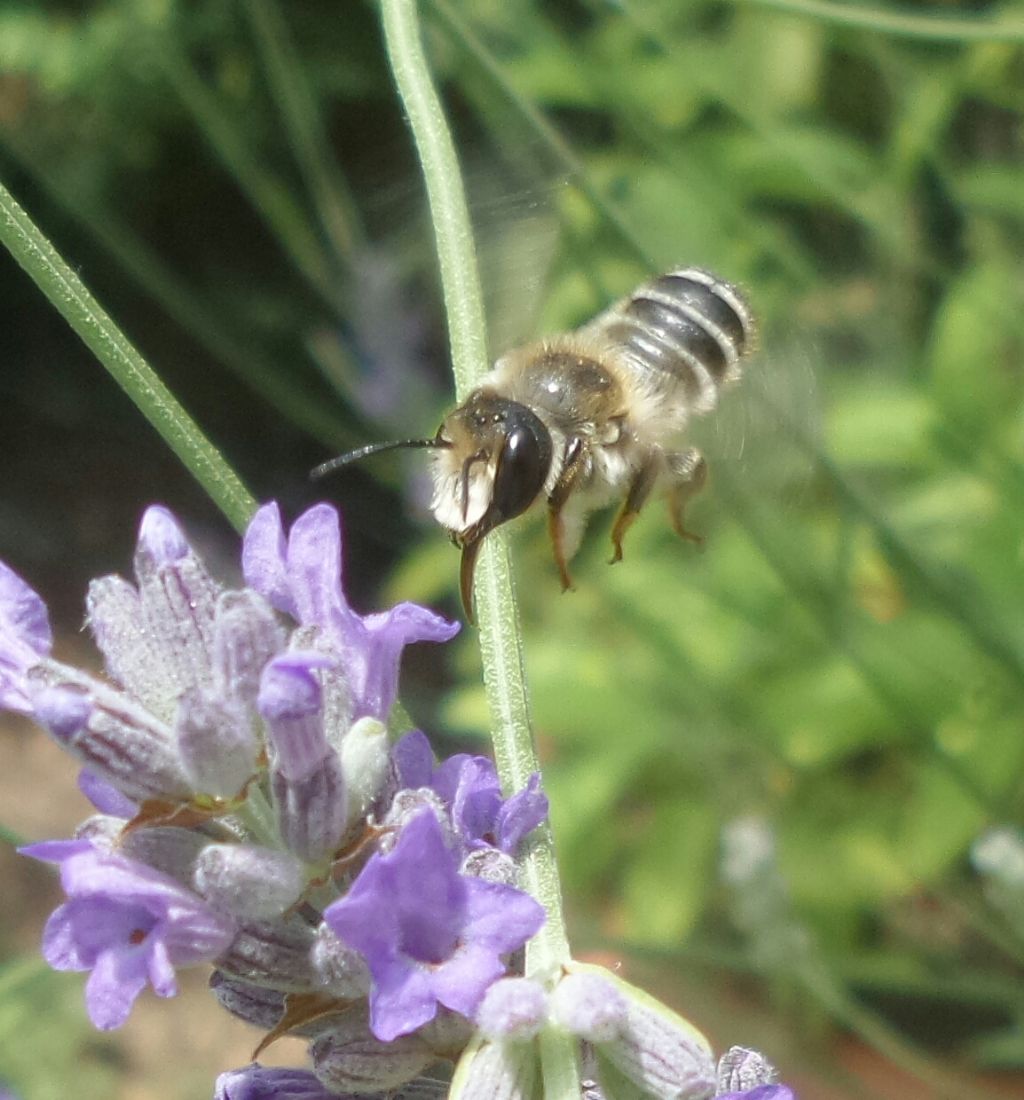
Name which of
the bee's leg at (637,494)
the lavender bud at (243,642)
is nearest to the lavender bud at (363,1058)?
the lavender bud at (243,642)

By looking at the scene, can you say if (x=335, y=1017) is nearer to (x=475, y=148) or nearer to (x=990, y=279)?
(x=990, y=279)

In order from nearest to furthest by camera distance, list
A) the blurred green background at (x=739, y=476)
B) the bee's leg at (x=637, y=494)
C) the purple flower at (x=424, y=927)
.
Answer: the purple flower at (x=424, y=927), the bee's leg at (x=637, y=494), the blurred green background at (x=739, y=476)

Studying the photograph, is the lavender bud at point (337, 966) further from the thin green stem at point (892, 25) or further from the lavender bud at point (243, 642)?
the thin green stem at point (892, 25)

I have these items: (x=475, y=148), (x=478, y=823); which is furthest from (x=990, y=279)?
(x=478, y=823)

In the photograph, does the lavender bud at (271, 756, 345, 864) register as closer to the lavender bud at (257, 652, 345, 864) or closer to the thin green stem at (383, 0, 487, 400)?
the lavender bud at (257, 652, 345, 864)

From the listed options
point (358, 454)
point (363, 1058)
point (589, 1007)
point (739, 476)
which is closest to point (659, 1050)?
point (589, 1007)

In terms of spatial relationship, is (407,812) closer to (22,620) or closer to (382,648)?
(382,648)

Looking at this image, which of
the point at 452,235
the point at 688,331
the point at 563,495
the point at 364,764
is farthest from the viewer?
the point at 688,331
